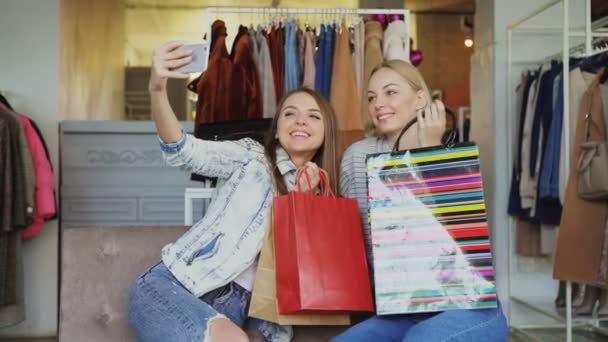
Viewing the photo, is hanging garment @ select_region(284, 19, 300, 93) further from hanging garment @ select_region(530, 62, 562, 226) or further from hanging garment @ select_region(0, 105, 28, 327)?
hanging garment @ select_region(0, 105, 28, 327)

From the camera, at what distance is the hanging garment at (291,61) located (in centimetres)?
414

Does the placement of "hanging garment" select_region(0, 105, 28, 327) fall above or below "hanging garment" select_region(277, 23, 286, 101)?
below

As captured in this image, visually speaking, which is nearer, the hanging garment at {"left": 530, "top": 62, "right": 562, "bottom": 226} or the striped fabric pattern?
the striped fabric pattern

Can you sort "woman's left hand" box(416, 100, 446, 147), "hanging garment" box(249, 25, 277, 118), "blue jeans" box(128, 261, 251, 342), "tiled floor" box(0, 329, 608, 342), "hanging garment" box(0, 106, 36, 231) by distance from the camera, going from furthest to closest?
"tiled floor" box(0, 329, 608, 342), "hanging garment" box(249, 25, 277, 118), "hanging garment" box(0, 106, 36, 231), "woman's left hand" box(416, 100, 446, 147), "blue jeans" box(128, 261, 251, 342)


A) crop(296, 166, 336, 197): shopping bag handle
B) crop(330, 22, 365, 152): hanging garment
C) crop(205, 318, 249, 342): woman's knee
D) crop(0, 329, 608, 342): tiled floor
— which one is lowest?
crop(0, 329, 608, 342): tiled floor

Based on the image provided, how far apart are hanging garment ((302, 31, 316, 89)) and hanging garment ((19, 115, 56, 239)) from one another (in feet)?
5.23

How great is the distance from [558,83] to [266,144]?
248 centimetres

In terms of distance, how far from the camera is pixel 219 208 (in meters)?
1.92

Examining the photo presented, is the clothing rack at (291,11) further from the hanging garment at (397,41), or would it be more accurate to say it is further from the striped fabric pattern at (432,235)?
the striped fabric pattern at (432,235)

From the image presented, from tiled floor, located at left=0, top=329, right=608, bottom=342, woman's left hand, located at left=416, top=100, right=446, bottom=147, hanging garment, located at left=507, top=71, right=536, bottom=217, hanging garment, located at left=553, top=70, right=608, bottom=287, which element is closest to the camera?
woman's left hand, located at left=416, top=100, right=446, bottom=147

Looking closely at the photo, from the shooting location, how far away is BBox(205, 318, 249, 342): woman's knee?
5.44ft

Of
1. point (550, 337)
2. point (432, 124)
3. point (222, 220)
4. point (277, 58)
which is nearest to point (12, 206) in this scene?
point (277, 58)

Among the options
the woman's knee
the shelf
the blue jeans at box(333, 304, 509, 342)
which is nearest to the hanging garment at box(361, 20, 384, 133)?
the shelf

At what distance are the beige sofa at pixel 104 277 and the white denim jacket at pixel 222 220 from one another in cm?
23
